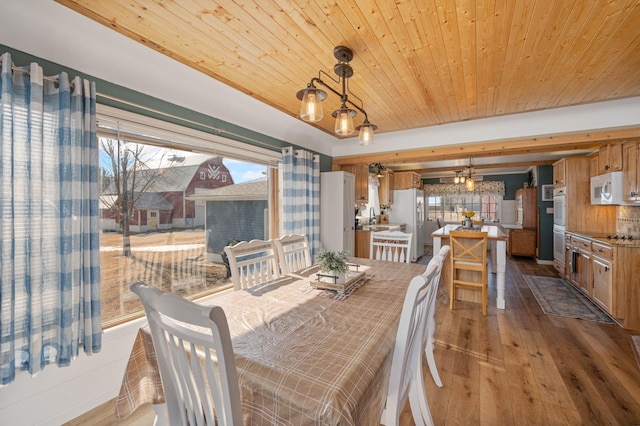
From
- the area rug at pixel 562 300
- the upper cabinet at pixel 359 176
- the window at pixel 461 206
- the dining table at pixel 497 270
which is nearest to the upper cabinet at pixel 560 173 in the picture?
the area rug at pixel 562 300

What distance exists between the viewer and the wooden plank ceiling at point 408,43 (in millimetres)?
1489

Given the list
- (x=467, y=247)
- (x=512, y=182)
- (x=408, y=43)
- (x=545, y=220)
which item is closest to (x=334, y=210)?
(x=467, y=247)

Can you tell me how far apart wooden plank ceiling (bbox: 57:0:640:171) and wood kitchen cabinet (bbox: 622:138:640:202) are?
973 millimetres

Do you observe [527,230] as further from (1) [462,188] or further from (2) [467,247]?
(2) [467,247]

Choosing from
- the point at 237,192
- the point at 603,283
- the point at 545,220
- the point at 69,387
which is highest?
the point at 237,192

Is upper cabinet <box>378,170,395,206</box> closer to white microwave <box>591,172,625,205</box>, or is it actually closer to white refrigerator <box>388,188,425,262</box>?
white refrigerator <box>388,188,425,262</box>

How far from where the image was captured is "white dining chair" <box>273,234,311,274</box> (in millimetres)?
2406

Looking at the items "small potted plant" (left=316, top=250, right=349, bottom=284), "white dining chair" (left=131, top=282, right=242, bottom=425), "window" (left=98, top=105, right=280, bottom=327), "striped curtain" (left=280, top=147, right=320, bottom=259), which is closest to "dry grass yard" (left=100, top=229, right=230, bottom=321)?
"window" (left=98, top=105, right=280, bottom=327)

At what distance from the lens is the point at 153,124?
7.06ft

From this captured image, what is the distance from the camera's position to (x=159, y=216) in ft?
7.77

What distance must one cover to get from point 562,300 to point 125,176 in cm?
546

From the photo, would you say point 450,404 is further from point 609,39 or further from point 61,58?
point 61,58

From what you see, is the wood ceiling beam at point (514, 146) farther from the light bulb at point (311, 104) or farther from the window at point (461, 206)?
the window at point (461, 206)

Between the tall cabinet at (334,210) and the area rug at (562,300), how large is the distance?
2810 mm
